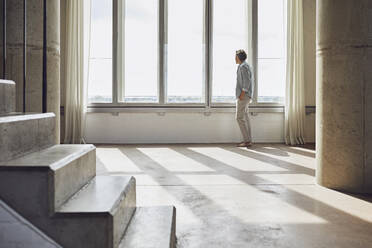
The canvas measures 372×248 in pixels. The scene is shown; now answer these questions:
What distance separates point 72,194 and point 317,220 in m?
1.60

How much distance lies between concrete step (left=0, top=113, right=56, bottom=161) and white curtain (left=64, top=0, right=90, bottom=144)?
484cm

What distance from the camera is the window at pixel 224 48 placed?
693cm

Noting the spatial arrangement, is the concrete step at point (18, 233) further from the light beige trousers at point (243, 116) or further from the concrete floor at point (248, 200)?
the light beige trousers at point (243, 116)

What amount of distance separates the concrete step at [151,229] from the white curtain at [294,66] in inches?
207

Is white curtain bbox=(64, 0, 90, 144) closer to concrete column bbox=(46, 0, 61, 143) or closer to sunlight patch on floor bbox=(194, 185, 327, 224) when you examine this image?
concrete column bbox=(46, 0, 61, 143)

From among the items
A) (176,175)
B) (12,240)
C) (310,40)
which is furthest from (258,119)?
(12,240)

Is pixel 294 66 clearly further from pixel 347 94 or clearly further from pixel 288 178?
pixel 347 94

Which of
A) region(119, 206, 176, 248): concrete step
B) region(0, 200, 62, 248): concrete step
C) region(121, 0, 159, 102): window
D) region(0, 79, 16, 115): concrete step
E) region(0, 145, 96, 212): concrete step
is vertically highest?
region(121, 0, 159, 102): window

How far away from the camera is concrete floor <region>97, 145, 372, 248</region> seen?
196 cm

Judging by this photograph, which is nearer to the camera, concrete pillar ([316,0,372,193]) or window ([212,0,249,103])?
concrete pillar ([316,0,372,193])

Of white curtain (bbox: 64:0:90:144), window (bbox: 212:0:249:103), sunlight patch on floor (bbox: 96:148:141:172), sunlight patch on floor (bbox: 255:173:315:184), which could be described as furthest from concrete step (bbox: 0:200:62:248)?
window (bbox: 212:0:249:103)

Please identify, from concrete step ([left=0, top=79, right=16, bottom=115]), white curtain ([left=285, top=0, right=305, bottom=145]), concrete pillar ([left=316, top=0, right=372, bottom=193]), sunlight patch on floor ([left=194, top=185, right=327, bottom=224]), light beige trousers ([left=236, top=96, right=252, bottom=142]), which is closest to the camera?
concrete step ([left=0, top=79, right=16, bottom=115])

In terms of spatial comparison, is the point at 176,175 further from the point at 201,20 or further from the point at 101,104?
the point at 201,20

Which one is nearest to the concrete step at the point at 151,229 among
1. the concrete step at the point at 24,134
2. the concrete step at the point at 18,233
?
the concrete step at the point at 18,233
